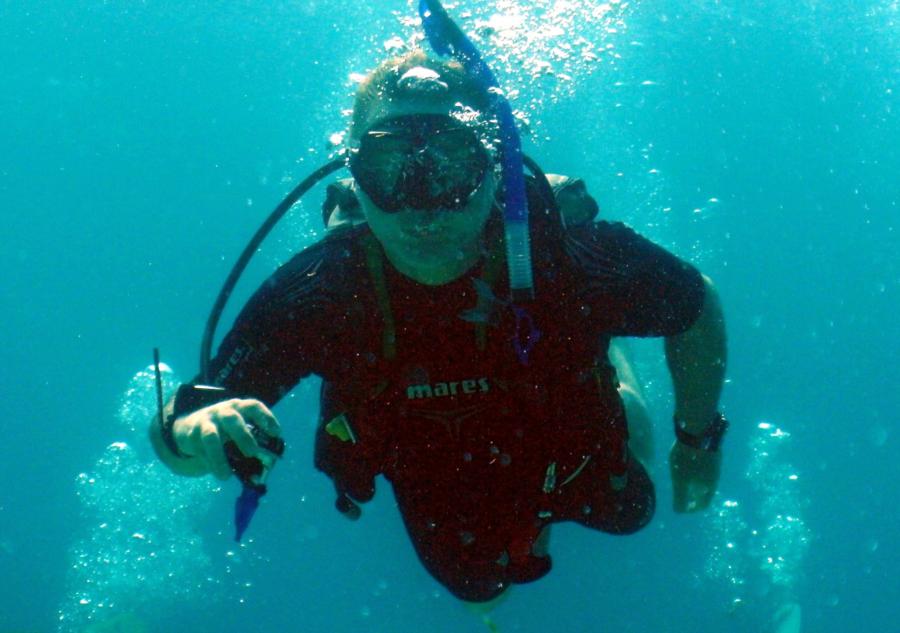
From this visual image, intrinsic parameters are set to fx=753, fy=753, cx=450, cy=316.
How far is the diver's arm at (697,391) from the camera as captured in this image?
3.36 metres

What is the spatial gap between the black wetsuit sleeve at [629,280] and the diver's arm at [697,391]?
190mm

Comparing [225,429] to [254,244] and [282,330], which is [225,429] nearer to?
[282,330]

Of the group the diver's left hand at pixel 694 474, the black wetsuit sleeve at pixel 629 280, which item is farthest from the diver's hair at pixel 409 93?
the diver's left hand at pixel 694 474

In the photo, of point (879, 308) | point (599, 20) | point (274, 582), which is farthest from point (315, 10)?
point (879, 308)

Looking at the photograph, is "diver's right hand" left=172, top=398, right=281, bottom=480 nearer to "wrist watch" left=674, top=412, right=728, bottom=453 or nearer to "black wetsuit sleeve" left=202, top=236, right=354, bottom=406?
"black wetsuit sleeve" left=202, top=236, right=354, bottom=406

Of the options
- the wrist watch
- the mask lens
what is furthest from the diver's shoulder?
the wrist watch

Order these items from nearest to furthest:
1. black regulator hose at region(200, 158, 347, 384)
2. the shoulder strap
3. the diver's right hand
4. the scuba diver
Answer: the diver's right hand < black regulator hose at region(200, 158, 347, 384) < the scuba diver < the shoulder strap

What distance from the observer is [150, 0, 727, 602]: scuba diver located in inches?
110

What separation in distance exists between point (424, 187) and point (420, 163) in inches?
3.7

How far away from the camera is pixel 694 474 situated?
3701 mm

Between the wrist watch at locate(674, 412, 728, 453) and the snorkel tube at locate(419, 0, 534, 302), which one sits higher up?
the snorkel tube at locate(419, 0, 534, 302)

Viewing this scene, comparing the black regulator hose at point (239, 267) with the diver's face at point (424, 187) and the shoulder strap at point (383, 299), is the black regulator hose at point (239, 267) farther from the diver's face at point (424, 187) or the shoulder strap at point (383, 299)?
the shoulder strap at point (383, 299)

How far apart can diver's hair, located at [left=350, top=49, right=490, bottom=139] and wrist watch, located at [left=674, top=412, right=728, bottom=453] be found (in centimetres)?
185


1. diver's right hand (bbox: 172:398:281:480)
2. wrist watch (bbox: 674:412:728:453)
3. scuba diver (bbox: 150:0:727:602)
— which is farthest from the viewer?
wrist watch (bbox: 674:412:728:453)
